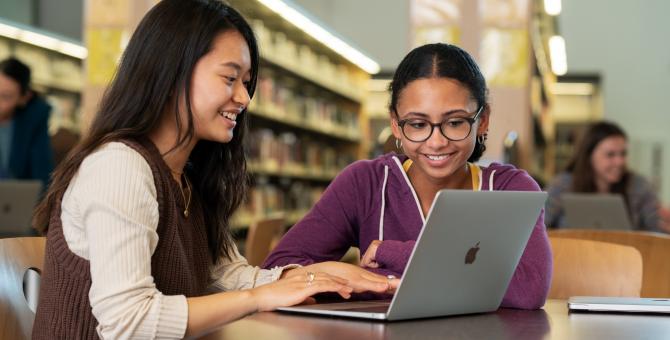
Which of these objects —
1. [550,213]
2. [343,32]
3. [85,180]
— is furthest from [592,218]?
[343,32]

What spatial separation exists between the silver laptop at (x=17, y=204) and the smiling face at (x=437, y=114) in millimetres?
2606

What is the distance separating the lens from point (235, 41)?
1614mm

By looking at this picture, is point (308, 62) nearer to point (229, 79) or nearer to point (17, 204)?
point (17, 204)

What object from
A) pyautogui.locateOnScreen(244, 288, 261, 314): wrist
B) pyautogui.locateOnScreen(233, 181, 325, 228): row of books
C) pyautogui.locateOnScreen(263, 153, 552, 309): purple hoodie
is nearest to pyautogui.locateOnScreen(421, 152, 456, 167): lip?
pyautogui.locateOnScreen(263, 153, 552, 309): purple hoodie

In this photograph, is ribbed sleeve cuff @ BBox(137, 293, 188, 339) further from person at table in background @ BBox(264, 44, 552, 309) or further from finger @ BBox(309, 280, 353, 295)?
person at table in background @ BBox(264, 44, 552, 309)

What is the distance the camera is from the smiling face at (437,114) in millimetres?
1827

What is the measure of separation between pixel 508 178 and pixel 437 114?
209 millimetres

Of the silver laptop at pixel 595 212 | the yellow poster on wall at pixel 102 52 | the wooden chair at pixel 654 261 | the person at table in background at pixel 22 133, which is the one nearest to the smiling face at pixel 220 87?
the wooden chair at pixel 654 261

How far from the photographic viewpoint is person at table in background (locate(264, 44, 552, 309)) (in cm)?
183

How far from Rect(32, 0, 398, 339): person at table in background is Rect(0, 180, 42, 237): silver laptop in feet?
8.24

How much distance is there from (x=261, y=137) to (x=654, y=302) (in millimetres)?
5001

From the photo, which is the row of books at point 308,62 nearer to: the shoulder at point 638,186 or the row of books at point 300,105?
the row of books at point 300,105

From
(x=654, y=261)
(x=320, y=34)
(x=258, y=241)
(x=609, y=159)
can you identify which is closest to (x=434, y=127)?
(x=654, y=261)

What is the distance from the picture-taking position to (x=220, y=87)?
1.57 m
